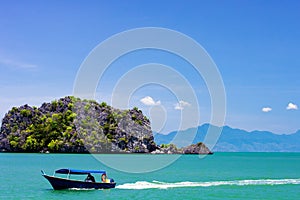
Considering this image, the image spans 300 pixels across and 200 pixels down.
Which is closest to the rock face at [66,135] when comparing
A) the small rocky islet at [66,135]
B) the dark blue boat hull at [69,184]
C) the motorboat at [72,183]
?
the small rocky islet at [66,135]

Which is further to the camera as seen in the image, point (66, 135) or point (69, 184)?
point (66, 135)

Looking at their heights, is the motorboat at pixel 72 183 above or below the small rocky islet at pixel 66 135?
below

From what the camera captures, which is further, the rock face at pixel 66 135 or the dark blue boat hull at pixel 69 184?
the rock face at pixel 66 135

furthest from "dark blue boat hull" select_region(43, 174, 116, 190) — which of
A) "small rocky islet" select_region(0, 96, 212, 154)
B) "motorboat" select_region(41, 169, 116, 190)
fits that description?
"small rocky islet" select_region(0, 96, 212, 154)

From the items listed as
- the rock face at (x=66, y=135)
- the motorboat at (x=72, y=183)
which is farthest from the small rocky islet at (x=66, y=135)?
the motorboat at (x=72, y=183)

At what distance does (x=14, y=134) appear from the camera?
196 meters

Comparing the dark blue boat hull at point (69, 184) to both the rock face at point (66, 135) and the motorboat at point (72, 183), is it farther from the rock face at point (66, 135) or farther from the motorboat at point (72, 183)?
the rock face at point (66, 135)

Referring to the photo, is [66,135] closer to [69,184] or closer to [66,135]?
[66,135]

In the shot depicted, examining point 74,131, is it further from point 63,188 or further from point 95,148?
point 63,188

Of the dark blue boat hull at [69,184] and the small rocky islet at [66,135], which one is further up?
the small rocky islet at [66,135]

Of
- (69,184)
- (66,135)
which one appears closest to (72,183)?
(69,184)

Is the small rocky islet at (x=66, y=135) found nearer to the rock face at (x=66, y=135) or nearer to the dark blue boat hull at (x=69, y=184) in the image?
the rock face at (x=66, y=135)

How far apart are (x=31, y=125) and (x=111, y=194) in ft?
513

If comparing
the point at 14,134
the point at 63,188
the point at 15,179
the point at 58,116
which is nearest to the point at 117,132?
the point at 58,116
